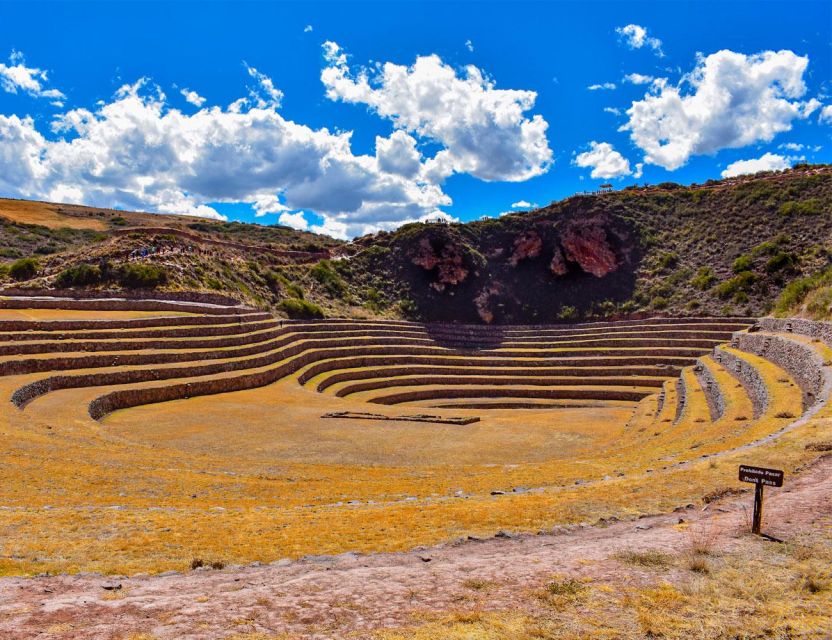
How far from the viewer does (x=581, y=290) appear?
190 feet

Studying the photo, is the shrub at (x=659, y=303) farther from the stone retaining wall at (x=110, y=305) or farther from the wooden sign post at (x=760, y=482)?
the wooden sign post at (x=760, y=482)

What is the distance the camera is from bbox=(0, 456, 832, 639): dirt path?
5379mm

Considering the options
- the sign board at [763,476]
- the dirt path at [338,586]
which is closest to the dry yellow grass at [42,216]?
the dirt path at [338,586]

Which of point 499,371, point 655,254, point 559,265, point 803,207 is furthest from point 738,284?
point 499,371

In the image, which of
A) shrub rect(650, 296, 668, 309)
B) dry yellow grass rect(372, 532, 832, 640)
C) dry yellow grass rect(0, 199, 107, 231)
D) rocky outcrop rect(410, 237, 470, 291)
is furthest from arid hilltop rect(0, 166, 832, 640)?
dry yellow grass rect(0, 199, 107, 231)

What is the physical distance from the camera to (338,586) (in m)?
6.36

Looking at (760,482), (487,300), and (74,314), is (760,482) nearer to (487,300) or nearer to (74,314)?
(74,314)

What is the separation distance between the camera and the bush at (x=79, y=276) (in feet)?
128

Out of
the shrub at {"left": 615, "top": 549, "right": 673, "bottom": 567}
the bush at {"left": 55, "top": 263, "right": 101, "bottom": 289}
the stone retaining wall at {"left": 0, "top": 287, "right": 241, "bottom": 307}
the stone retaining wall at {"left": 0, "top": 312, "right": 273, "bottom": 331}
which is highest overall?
the bush at {"left": 55, "top": 263, "right": 101, "bottom": 289}

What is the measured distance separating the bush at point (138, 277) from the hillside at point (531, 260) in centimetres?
8

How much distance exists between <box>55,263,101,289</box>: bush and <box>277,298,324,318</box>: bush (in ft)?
45.5

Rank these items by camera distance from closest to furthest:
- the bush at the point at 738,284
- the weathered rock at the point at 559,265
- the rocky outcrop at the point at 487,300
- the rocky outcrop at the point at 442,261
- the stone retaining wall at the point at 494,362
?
the stone retaining wall at the point at 494,362 < the bush at the point at 738,284 < the rocky outcrop at the point at 487,300 < the weathered rock at the point at 559,265 < the rocky outcrop at the point at 442,261

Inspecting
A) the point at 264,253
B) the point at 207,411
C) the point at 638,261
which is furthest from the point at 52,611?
the point at 638,261

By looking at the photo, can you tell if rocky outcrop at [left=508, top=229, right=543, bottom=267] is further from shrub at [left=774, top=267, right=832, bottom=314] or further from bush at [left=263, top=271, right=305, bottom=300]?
shrub at [left=774, top=267, right=832, bottom=314]
